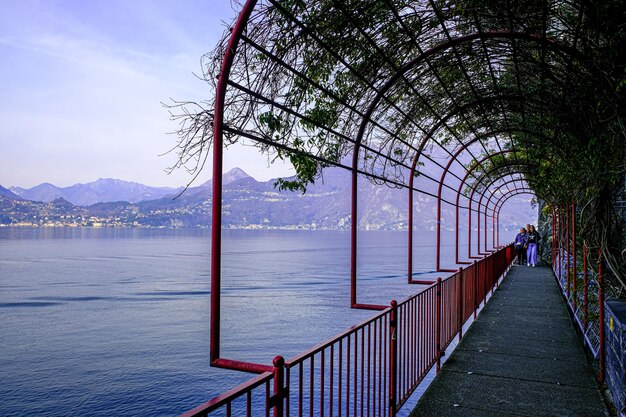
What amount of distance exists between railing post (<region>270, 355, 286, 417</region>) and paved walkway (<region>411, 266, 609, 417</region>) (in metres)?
2.72

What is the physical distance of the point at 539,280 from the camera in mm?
16594

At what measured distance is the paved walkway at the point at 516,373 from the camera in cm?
503

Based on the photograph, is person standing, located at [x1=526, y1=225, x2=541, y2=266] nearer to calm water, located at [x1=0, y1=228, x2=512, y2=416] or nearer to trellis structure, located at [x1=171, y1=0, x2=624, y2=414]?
calm water, located at [x1=0, y1=228, x2=512, y2=416]

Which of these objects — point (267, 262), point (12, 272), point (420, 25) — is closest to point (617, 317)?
point (420, 25)

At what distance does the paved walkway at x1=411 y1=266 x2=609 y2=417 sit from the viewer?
503 cm

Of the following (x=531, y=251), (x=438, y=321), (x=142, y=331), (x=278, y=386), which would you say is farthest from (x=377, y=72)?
(x=142, y=331)

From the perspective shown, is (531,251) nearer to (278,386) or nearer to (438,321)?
(438,321)

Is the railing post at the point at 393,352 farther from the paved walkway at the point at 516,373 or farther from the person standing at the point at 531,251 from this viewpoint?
the person standing at the point at 531,251

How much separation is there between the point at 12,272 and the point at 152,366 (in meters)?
42.1

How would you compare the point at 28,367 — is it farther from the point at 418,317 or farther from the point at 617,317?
the point at 617,317

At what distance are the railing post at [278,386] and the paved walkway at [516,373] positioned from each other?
272cm

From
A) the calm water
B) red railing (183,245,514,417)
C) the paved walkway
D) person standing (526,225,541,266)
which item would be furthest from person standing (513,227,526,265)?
red railing (183,245,514,417)

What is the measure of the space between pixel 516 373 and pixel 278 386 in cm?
463

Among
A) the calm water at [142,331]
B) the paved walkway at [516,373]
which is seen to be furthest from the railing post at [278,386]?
the calm water at [142,331]
